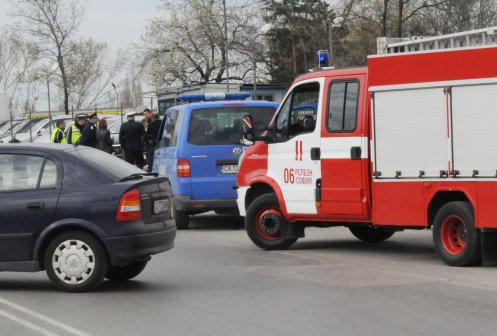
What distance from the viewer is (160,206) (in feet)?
34.0

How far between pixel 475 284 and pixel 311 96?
152 inches

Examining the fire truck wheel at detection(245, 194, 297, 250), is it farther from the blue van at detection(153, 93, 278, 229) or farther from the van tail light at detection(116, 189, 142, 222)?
the van tail light at detection(116, 189, 142, 222)

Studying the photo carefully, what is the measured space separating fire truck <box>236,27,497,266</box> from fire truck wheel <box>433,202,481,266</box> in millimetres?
12

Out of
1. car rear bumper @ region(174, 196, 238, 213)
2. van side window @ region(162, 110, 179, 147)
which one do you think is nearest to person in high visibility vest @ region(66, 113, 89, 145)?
van side window @ region(162, 110, 179, 147)

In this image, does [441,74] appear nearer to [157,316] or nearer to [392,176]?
[392,176]

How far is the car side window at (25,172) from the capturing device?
1014cm

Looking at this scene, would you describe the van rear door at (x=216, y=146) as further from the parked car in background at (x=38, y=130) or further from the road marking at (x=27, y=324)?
the parked car in background at (x=38, y=130)

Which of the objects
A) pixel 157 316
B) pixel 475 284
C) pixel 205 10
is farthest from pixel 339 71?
pixel 205 10

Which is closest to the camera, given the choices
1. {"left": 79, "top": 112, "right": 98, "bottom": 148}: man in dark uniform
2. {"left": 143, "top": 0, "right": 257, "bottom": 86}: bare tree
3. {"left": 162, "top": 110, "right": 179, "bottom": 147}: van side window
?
{"left": 162, "top": 110, "right": 179, "bottom": 147}: van side window

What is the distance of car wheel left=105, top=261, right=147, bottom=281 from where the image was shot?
10.9 metres

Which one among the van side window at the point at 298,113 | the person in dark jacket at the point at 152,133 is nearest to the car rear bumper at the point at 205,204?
the van side window at the point at 298,113

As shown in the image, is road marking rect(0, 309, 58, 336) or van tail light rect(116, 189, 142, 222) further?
van tail light rect(116, 189, 142, 222)

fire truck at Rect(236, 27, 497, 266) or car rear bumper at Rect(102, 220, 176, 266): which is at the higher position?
fire truck at Rect(236, 27, 497, 266)

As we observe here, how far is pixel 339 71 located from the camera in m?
12.8
